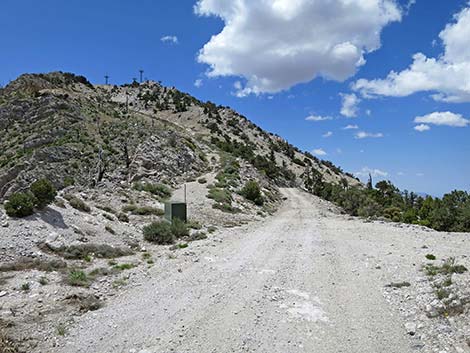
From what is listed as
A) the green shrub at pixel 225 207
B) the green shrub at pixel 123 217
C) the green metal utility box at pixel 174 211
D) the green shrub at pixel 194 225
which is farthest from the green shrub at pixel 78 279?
the green shrub at pixel 225 207

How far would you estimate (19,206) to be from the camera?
14.8m

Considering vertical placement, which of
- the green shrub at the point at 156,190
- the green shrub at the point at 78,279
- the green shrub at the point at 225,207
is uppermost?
the green shrub at the point at 156,190

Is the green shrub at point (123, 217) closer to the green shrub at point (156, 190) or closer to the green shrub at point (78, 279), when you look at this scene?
the green shrub at point (78, 279)

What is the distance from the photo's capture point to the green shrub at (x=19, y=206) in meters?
14.6

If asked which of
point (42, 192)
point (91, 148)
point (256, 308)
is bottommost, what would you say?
point (256, 308)

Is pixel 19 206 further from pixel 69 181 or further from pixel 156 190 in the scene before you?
pixel 69 181

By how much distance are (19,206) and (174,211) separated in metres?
8.44

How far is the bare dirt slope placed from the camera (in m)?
7.20

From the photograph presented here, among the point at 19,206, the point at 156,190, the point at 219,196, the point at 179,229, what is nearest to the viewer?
the point at 19,206

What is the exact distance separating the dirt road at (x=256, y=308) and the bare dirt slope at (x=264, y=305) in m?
0.02

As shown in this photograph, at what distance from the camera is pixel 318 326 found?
25.8 feet

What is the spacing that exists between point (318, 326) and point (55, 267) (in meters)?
8.86

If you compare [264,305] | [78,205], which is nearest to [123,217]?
[78,205]

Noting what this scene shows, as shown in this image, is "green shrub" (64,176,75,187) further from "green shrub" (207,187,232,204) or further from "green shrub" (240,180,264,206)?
"green shrub" (240,180,264,206)
